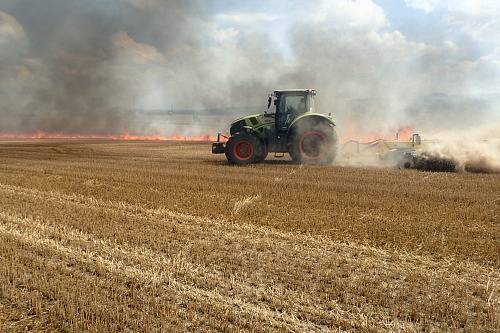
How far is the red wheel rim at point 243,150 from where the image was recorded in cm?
1494

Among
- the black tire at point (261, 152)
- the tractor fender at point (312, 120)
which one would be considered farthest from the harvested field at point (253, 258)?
the black tire at point (261, 152)

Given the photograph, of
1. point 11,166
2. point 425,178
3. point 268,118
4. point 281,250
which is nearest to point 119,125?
point 11,166

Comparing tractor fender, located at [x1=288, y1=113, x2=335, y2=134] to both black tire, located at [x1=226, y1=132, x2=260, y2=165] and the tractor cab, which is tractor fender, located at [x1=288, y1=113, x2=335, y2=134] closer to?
the tractor cab

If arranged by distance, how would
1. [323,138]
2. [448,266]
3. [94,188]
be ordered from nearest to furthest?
[448,266] < [94,188] < [323,138]

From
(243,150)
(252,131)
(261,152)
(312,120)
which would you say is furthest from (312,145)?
(243,150)

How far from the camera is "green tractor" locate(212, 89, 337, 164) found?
14469mm

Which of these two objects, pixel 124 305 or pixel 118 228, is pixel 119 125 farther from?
pixel 124 305

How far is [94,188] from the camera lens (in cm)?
1062

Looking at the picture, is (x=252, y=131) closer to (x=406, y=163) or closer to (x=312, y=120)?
(x=312, y=120)

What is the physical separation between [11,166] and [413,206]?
14192 mm

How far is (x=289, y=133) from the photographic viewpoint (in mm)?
14633

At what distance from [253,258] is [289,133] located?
31.7 feet

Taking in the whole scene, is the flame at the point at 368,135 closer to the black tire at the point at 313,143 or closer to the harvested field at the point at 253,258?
the black tire at the point at 313,143

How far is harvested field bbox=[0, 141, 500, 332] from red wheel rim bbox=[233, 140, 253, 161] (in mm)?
4688
